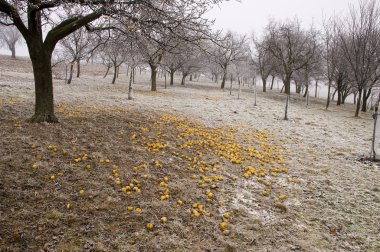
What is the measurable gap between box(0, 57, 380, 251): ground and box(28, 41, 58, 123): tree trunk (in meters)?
0.51

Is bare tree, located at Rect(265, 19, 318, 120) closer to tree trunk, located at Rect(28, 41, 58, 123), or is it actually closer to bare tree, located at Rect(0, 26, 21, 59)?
tree trunk, located at Rect(28, 41, 58, 123)

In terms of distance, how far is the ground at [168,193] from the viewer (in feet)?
11.8

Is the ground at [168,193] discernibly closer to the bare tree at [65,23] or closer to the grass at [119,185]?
the grass at [119,185]

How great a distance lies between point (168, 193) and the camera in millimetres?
4891

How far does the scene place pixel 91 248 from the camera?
3.23 m

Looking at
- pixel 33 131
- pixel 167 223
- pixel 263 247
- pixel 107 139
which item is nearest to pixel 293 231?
pixel 263 247

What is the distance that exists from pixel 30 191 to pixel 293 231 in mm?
4988

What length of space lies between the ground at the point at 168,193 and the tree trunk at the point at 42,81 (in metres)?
0.51

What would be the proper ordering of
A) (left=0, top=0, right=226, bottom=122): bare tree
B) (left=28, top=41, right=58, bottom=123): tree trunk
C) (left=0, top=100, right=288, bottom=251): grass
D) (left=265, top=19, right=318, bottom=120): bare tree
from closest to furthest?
1. (left=0, top=100, right=288, bottom=251): grass
2. (left=0, top=0, right=226, bottom=122): bare tree
3. (left=28, top=41, right=58, bottom=123): tree trunk
4. (left=265, top=19, right=318, bottom=120): bare tree

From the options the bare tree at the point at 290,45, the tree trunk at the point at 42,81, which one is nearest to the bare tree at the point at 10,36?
the bare tree at the point at 290,45

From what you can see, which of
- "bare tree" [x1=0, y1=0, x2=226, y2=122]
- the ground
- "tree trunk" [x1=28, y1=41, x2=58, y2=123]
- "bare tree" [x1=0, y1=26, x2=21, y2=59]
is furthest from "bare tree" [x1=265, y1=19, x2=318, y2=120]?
"bare tree" [x1=0, y1=26, x2=21, y2=59]

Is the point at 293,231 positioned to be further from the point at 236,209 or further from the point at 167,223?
the point at 167,223

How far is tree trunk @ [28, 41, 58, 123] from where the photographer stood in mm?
7232

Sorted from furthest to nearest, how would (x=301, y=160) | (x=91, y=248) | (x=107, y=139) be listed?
(x=301, y=160) → (x=107, y=139) → (x=91, y=248)
